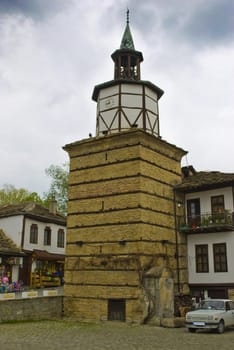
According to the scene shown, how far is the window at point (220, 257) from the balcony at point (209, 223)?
813 millimetres

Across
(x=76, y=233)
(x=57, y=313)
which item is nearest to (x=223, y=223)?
(x=76, y=233)

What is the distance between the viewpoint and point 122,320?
17.5 metres

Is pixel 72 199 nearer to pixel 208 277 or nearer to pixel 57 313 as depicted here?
pixel 57 313

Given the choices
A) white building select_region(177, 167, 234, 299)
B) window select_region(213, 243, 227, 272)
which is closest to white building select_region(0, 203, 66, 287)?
white building select_region(177, 167, 234, 299)

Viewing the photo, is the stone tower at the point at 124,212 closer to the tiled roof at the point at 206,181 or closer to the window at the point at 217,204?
the tiled roof at the point at 206,181

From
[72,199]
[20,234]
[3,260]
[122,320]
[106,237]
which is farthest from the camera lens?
[20,234]

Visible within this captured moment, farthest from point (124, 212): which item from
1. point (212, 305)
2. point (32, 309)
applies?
point (32, 309)

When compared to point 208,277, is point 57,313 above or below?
below

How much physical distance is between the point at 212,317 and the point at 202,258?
5.48m

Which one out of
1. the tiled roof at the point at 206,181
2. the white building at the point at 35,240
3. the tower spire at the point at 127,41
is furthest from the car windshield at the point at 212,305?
the tower spire at the point at 127,41

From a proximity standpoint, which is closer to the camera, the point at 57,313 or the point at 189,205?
the point at 57,313

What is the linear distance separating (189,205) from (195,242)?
2049 mm

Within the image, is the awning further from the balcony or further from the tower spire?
the tower spire

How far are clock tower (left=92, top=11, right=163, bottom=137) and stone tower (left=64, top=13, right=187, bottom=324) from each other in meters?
0.05
